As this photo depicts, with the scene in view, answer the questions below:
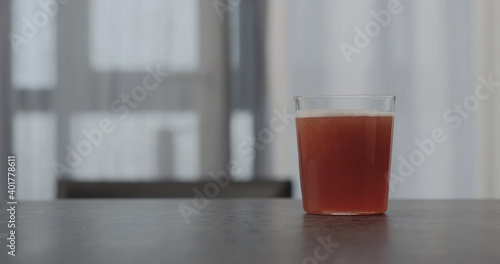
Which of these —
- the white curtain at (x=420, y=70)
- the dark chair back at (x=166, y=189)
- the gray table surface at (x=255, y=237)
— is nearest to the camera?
the gray table surface at (x=255, y=237)

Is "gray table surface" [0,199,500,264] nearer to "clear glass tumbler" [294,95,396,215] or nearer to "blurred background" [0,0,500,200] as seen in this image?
"clear glass tumbler" [294,95,396,215]

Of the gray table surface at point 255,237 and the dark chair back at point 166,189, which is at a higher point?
the gray table surface at point 255,237

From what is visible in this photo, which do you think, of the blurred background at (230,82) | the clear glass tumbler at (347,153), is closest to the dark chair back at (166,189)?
the clear glass tumbler at (347,153)

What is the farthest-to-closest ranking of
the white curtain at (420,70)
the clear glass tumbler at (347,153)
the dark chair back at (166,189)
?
1. the white curtain at (420,70)
2. the dark chair back at (166,189)
3. the clear glass tumbler at (347,153)

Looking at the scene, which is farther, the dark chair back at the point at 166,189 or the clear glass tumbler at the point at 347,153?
the dark chair back at the point at 166,189

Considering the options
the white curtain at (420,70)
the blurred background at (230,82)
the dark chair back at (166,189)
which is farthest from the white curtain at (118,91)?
the dark chair back at (166,189)

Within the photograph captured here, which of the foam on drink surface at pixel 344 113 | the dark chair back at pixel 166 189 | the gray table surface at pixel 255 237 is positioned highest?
the foam on drink surface at pixel 344 113

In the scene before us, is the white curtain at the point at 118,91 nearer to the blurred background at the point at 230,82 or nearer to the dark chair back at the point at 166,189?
the blurred background at the point at 230,82
